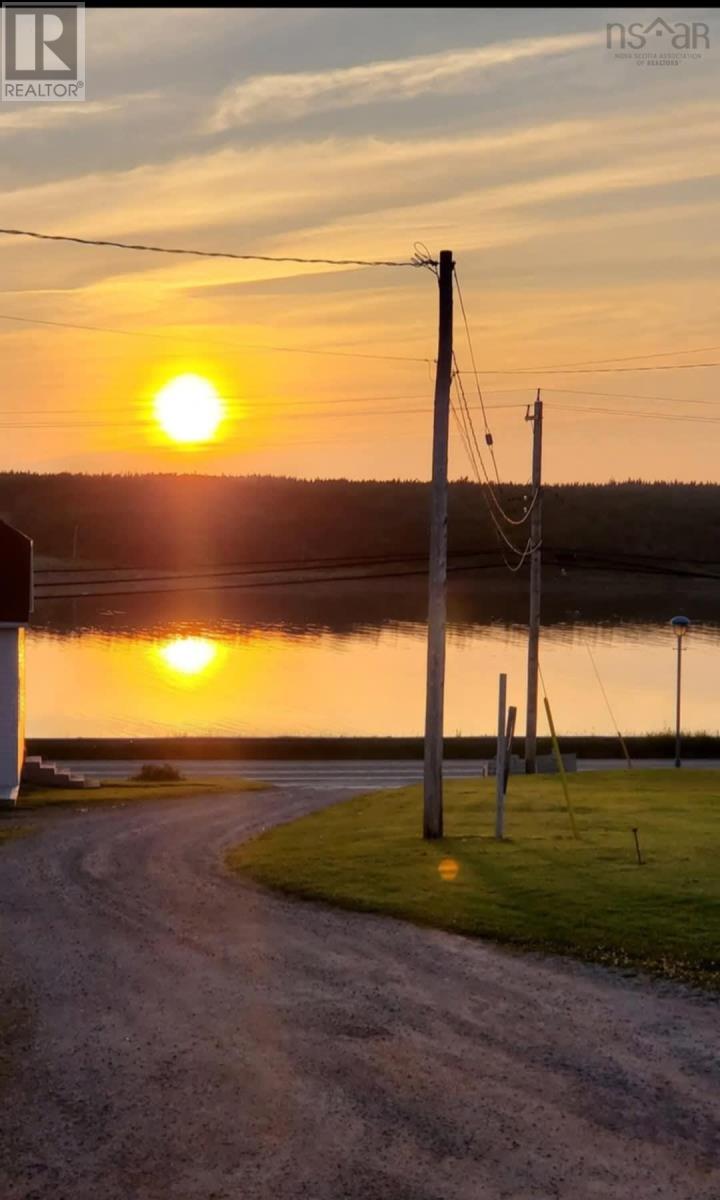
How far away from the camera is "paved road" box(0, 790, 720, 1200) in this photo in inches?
390

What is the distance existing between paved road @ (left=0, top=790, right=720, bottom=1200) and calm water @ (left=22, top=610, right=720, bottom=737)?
160 feet

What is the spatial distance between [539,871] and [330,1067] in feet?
28.9

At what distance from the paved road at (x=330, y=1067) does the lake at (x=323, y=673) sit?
4657 centimetres

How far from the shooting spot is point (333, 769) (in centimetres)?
4928

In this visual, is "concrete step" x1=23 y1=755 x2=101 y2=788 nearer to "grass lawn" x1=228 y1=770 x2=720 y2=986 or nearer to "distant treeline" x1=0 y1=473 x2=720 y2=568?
"grass lawn" x1=228 y1=770 x2=720 y2=986

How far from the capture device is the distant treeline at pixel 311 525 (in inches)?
6841

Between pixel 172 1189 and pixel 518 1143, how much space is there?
107 inches

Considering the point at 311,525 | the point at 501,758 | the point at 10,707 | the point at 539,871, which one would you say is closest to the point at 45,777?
the point at 10,707

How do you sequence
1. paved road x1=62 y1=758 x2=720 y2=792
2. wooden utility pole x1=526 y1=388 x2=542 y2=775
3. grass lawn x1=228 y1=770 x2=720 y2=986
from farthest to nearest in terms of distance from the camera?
paved road x1=62 y1=758 x2=720 y2=792
wooden utility pole x1=526 y1=388 x2=542 y2=775
grass lawn x1=228 y1=770 x2=720 y2=986

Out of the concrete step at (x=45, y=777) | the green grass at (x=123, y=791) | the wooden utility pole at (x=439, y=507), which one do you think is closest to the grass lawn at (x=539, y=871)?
the wooden utility pole at (x=439, y=507)

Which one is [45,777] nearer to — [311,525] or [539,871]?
[539,871]

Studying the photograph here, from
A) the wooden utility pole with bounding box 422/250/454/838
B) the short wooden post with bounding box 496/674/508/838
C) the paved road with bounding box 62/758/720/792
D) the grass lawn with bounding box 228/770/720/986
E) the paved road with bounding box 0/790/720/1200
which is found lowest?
the paved road with bounding box 62/758/720/792

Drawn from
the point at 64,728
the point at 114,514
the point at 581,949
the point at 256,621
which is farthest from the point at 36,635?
the point at 581,949

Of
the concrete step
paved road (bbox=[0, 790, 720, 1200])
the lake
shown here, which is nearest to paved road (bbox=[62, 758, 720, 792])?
the concrete step
